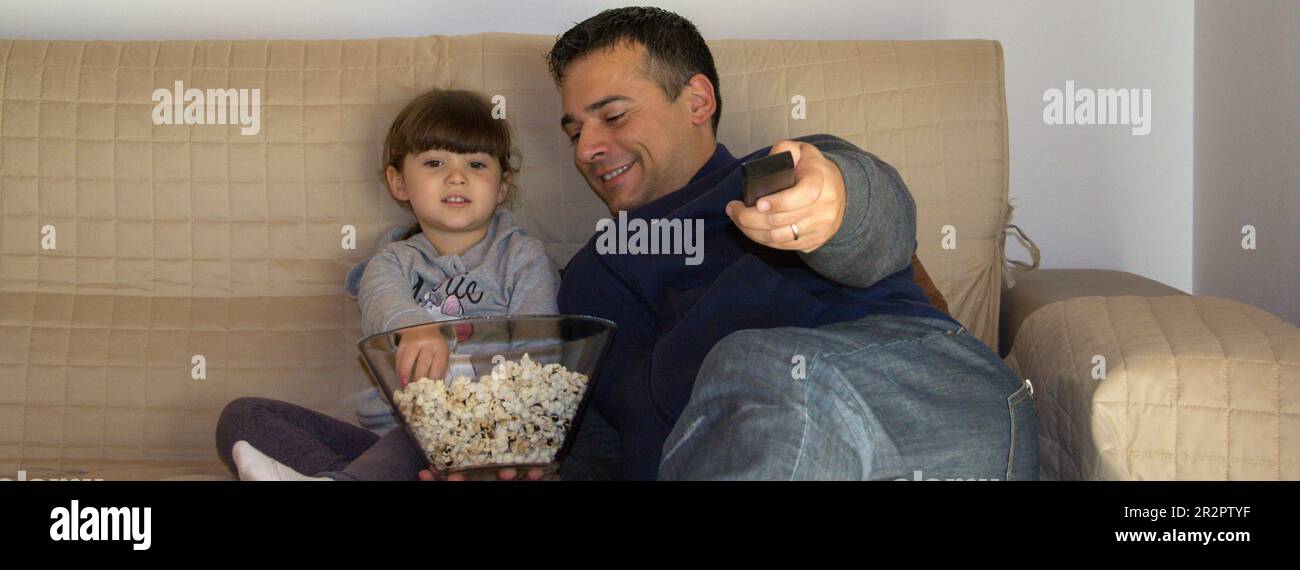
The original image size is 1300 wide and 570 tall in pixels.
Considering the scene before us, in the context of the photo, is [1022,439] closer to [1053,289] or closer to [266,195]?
[1053,289]

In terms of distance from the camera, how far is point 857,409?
930 mm

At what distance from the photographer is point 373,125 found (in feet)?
5.64

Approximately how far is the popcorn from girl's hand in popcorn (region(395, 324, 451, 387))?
0.04 ft

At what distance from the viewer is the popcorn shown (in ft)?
3.89

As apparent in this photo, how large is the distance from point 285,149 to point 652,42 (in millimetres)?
602

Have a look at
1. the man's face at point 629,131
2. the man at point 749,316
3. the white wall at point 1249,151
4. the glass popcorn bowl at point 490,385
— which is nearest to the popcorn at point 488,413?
the glass popcorn bowl at point 490,385

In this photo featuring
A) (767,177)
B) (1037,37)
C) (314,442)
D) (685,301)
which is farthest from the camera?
(1037,37)

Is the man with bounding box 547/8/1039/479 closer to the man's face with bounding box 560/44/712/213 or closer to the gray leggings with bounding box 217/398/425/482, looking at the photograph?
the man's face with bounding box 560/44/712/213

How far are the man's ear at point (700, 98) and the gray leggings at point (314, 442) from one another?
597mm

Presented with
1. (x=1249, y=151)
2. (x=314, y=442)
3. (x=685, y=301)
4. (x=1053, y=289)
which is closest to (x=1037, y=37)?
(x=1249, y=151)

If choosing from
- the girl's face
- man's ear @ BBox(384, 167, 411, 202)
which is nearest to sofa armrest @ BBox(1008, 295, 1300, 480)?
the girl's face

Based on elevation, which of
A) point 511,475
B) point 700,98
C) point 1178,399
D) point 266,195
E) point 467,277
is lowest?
point 511,475

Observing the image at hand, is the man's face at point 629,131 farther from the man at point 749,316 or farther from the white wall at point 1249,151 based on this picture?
the white wall at point 1249,151
